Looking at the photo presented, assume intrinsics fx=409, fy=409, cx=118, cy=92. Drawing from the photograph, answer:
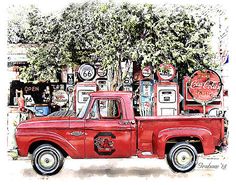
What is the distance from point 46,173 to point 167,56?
3004 mm

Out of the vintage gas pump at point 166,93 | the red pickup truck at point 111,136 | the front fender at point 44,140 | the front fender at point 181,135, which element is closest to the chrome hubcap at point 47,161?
the red pickup truck at point 111,136

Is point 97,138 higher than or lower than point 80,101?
lower

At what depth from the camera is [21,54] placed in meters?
7.40

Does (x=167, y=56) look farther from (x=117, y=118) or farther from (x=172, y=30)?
(x=117, y=118)

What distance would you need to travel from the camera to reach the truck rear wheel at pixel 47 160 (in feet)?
22.9

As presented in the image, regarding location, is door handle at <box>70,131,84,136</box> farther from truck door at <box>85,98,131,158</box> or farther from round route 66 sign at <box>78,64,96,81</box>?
round route 66 sign at <box>78,64,96,81</box>

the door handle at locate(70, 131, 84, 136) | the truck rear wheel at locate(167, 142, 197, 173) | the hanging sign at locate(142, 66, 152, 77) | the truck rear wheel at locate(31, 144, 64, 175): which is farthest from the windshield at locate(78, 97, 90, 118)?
the truck rear wheel at locate(167, 142, 197, 173)

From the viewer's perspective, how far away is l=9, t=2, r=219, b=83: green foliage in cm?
743

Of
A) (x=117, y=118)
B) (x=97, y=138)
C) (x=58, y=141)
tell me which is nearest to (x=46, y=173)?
(x=58, y=141)

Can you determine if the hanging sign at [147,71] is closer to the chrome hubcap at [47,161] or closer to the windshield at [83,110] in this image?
the windshield at [83,110]

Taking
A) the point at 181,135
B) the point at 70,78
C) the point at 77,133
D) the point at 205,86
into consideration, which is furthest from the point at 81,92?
the point at 205,86

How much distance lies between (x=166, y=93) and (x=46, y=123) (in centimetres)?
223

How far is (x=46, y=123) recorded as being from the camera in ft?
23.4

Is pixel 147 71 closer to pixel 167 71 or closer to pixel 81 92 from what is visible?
pixel 167 71
